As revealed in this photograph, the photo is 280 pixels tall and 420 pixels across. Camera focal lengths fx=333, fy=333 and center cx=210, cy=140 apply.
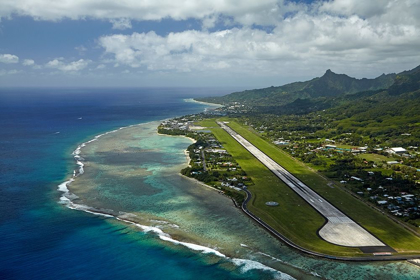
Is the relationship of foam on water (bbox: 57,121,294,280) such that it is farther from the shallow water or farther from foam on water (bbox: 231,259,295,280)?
the shallow water

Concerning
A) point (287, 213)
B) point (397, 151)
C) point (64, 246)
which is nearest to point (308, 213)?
point (287, 213)

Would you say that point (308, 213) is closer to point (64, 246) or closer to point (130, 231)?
point (130, 231)

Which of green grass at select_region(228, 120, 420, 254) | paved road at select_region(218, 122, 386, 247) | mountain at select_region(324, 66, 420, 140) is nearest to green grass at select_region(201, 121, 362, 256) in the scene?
green grass at select_region(228, 120, 420, 254)

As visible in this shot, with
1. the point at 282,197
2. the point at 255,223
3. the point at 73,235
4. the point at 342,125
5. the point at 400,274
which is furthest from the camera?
the point at 342,125

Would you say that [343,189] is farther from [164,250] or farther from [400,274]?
[164,250]

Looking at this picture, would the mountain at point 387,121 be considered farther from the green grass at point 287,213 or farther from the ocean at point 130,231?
the ocean at point 130,231

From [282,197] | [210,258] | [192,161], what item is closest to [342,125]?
[192,161]

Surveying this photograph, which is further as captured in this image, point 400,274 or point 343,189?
point 343,189
